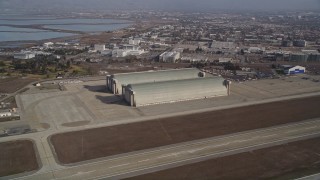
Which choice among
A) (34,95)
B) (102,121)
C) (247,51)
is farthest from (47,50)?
(102,121)

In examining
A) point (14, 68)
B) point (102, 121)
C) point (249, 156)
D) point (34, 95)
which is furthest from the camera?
point (14, 68)

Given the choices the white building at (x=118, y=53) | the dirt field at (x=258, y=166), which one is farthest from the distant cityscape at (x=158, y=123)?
the white building at (x=118, y=53)

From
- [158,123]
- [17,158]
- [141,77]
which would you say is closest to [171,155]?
[158,123]

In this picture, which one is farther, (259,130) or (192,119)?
(192,119)

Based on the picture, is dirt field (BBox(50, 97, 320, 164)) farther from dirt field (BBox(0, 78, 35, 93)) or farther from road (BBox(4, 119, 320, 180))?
dirt field (BBox(0, 78, 35, 93))

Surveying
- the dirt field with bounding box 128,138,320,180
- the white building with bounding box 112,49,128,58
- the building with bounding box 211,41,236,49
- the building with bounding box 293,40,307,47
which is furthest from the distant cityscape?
the building with bounding box 293,40,307,47

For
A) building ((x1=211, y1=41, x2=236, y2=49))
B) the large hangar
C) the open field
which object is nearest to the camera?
the open field

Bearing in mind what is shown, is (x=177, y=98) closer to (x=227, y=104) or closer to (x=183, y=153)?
(x=227, y=104)
